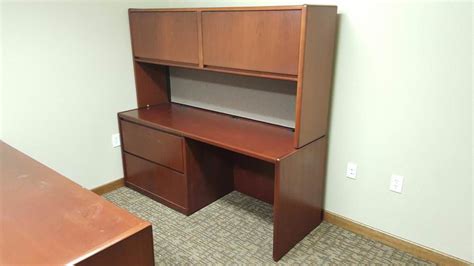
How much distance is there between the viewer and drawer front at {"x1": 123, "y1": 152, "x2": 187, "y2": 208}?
258 cm

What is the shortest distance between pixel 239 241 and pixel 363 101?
4.04ft

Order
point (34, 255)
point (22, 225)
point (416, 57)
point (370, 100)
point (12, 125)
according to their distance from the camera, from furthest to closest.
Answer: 1. point (12, 125)
2. point (370, 100)
3. point (416, 57)
4. point (22, 225)
5. point (34, 255)

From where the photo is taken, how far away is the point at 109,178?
2.97 metres

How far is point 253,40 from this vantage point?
2.05m

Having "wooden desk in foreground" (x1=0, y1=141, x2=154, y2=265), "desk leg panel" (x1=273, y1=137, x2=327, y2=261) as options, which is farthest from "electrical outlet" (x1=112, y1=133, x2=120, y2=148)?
"desk leg panel" (x1=273, y1=137, x2=327, y2=261)

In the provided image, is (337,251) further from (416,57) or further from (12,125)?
(12,125)

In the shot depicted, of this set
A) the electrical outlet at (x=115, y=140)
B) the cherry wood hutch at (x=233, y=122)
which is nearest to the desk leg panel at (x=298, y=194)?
the cherry wood hutch at (x=233, y=122)

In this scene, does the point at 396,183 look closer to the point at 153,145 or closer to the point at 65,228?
the point at 153,145

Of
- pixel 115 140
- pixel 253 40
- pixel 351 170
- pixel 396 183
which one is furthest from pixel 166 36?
pixel 396 183

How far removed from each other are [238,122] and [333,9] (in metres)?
1.06

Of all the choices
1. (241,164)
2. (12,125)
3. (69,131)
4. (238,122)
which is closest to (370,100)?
(238,122)

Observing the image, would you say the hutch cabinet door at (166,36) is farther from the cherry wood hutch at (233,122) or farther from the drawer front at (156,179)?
the drawer front at (156,179)

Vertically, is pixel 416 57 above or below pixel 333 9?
below

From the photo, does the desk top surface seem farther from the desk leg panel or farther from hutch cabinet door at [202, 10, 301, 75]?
hutch cabinet door at [202, 10, 301, 75]
